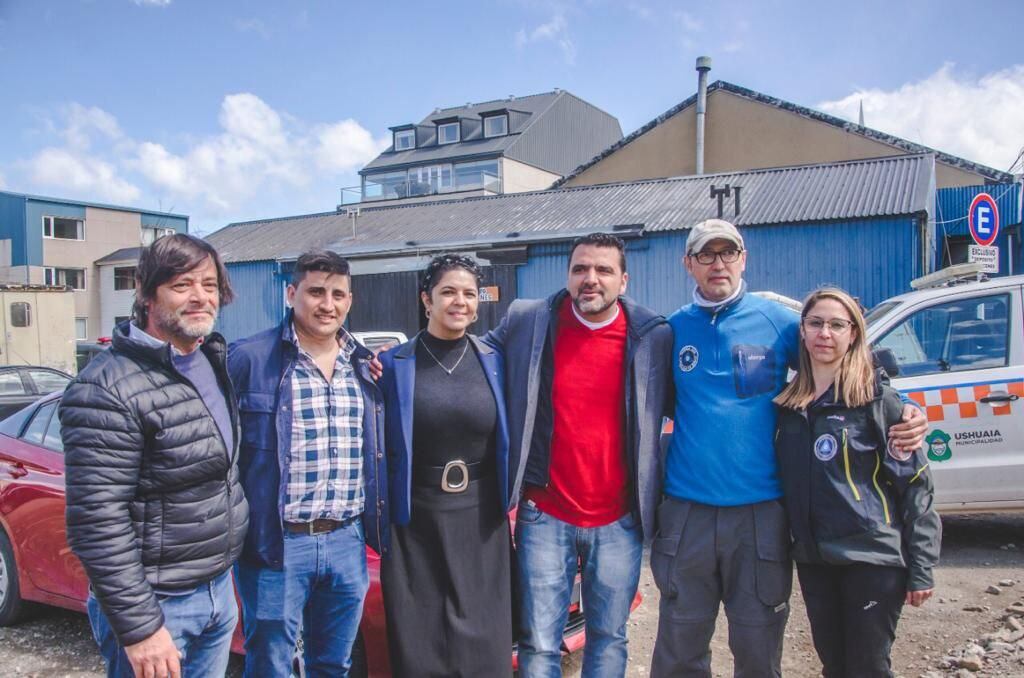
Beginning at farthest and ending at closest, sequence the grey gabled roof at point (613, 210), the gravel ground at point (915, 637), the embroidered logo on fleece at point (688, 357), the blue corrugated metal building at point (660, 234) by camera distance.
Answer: the grey gabled roof at point (613, 210) → the blue corrugated metal building at point (660, 234) → the gravel ground at point (915, 637) → the embroidered logo on fleece at point (688, 357)

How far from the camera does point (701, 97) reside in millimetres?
24266

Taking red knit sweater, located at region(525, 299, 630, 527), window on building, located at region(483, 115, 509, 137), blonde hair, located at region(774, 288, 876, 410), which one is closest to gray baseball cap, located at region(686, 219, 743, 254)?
blonde hair, located at region(774, 288, 876, 410)

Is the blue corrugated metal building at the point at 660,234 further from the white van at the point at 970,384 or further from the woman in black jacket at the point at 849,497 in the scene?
the woman in black jacket at the point at 849,497

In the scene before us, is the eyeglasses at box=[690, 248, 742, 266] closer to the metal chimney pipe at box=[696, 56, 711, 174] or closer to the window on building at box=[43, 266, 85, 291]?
the metal chimney pipe at box=[696, 56, 711, 174]

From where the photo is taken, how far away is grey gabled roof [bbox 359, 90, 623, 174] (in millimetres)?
41406

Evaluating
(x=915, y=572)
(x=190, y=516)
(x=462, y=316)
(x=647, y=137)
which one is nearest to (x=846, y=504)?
(x=915, y=572)

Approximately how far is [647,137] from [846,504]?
80.9 feet

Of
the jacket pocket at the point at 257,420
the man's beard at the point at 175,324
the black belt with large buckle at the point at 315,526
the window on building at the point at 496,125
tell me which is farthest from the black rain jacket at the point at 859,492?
the window on building at the point at 496,125

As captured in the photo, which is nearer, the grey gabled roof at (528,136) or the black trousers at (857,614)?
the black trousers at (857,614)

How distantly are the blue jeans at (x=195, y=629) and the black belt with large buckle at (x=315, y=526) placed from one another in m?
0.28

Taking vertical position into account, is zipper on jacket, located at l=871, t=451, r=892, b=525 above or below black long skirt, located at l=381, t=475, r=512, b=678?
above

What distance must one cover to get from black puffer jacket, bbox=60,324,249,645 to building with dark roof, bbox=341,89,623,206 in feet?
119

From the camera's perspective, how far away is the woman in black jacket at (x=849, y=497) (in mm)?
2662

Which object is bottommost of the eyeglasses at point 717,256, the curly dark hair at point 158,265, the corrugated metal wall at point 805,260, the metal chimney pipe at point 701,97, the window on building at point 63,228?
the curly dark hair at point 158,265
